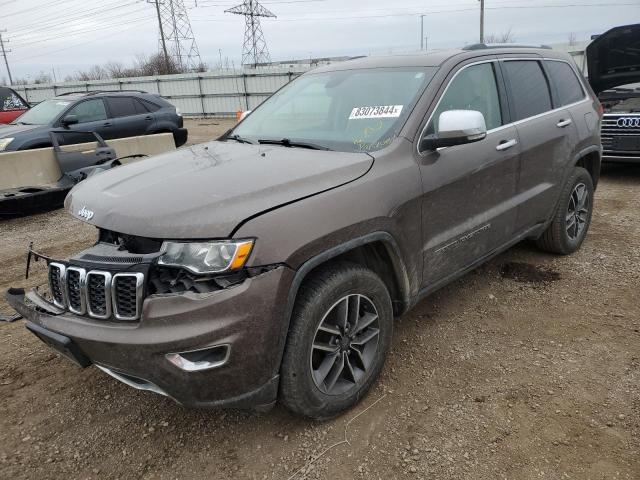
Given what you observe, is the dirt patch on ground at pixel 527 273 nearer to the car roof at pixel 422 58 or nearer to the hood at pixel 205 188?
the car roof at pixel 422 58

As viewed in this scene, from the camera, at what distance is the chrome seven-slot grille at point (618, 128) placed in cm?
707

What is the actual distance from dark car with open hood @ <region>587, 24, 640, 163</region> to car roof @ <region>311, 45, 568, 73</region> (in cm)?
413

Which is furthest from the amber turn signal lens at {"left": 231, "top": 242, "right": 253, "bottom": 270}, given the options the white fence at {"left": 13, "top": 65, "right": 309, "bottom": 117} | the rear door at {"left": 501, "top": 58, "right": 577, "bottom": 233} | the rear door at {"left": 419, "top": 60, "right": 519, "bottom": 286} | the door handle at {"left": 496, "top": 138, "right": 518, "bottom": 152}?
the white fence at {"left": 13, "top": 65, "right": 309, "bottom": 117}

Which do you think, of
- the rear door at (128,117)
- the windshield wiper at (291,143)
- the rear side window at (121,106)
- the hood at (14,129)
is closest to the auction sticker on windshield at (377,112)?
the windshield wiper at (291,143)

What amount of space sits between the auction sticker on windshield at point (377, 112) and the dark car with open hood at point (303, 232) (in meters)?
0.01

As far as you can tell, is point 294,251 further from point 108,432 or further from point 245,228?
point 108,432

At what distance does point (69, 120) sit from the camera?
9.27 m

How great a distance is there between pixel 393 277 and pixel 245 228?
1072 millimetres

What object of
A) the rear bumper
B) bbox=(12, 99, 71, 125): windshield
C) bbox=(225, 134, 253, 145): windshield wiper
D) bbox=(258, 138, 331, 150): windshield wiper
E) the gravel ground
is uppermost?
bbox=(258, 138, 331, 150): windshield wiper

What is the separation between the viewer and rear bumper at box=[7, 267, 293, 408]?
2.06 meters

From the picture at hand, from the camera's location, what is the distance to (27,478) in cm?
235

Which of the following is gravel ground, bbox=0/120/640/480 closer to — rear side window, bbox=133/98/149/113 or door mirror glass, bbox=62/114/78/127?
door mirror glass, bbox=62/114/78/127

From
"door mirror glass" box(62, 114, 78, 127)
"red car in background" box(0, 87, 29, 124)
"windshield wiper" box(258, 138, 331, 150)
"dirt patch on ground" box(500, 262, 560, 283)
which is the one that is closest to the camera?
"windshield wiper" box(258, 138, 331, 150)

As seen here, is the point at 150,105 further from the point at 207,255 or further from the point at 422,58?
the point at 207,255
